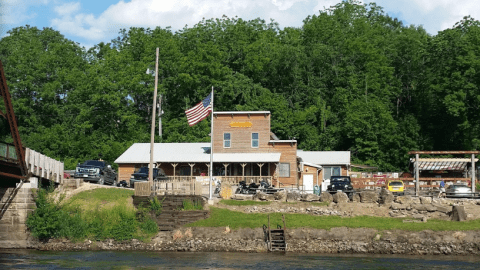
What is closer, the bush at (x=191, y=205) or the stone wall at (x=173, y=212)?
the stone wall at (x=173, y=212)

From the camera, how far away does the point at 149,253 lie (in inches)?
1666

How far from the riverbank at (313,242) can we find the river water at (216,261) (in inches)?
44.9

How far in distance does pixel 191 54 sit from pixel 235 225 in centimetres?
4747

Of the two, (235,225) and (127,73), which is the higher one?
(127,73)

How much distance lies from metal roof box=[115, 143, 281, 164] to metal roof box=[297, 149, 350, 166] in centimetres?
993

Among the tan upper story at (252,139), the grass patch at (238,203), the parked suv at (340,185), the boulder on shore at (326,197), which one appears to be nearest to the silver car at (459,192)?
the parked suv at (340,185)

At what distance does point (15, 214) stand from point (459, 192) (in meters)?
31.5

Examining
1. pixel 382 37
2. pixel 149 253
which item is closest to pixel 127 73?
pixel 382 37

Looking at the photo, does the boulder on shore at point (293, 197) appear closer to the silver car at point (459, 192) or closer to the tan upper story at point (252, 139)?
the silver car at point (459, 192)

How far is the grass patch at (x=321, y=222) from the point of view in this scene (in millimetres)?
43375

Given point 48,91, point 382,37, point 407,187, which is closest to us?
point 407,187

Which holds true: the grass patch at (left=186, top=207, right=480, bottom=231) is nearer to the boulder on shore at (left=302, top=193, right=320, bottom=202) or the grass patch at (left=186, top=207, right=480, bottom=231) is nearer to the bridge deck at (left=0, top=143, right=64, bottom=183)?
the boulder on shore at (left=302, top=193, right=320, bottom=202)

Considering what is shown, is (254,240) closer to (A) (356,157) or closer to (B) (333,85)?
(A) (356,157)

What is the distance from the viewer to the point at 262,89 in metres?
88.4
